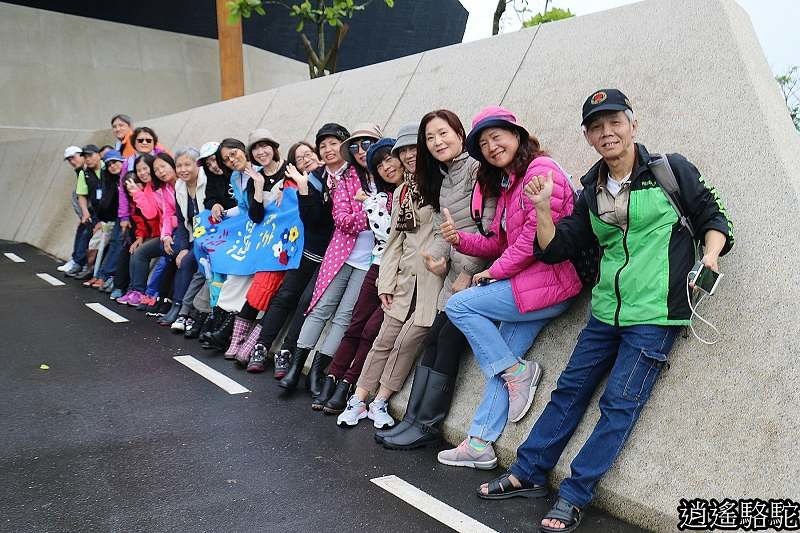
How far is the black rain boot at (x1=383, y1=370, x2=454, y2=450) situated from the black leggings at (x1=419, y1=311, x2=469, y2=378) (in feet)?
0.16

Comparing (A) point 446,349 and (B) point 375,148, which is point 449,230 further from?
(B) point 375,148

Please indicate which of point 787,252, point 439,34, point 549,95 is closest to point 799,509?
point 787,252

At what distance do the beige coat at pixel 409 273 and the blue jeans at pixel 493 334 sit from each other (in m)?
0.48

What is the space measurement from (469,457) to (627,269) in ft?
4.71

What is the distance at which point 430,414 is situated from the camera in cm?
405

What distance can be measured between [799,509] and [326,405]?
2.89 m

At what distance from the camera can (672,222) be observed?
9.96 feet

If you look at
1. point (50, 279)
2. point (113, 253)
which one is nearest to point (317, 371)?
point (113, 253)

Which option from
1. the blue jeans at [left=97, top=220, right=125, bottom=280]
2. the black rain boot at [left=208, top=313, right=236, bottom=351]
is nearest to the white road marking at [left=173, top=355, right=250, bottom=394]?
the black rain boot at [left=208, top=313, right=236, bottom=351]

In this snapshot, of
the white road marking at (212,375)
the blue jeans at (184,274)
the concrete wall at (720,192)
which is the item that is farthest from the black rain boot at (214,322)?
the concrete wall at (720,192)

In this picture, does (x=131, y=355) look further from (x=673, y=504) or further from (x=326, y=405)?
(x=673, y=504)

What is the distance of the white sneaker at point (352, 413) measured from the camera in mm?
4355

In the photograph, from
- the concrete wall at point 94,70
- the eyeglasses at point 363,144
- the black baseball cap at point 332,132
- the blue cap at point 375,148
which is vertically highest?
the concrete wall at point 94,70

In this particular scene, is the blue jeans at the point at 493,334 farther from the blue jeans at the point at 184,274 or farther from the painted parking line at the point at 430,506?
the blue jeans at the point at 184,274
